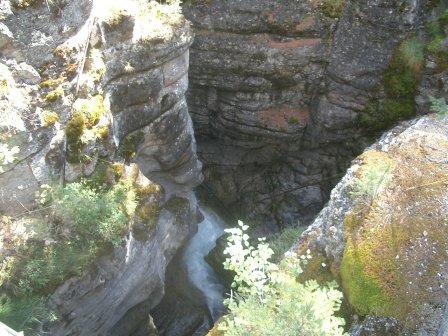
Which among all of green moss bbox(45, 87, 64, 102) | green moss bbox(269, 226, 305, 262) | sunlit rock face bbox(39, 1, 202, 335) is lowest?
green moss bbox(269, 226, 305, 262)

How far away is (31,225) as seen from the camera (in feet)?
21.3

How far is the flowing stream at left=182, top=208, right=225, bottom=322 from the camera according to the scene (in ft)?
42.3

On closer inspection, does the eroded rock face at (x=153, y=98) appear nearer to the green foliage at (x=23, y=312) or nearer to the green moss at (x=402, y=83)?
the green foliage at (x=23, y=312)

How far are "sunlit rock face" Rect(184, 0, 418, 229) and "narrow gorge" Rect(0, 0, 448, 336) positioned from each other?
45 millimetres

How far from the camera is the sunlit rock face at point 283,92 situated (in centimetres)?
1099

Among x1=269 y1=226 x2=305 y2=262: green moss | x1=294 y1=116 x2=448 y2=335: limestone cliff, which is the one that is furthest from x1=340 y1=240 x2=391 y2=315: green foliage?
x1=269 y1=226 x2=305 y2=262: green moss

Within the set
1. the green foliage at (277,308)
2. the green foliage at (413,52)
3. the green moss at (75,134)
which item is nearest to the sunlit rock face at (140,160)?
the green moss at (75,134)

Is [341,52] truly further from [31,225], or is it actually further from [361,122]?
[31,225]

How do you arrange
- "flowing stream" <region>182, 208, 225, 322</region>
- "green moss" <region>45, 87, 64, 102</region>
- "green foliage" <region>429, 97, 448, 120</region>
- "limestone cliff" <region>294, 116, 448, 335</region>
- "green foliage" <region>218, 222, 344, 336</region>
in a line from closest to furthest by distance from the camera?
"green foliage" <region>218, 222, 344, 336</region> → "limestone cliff" <region>294, 116, 448, 335</region> → "green moss" <region>45, 87, 64, 102</region> → "green foliage" <region>429, 97, 448, 120</region> → "flowing stream" <region>182, 208, 225, 322</region>

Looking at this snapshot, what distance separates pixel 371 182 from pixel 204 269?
26.8 feet

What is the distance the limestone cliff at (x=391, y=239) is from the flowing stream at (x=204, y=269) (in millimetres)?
6771

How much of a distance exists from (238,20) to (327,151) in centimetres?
510

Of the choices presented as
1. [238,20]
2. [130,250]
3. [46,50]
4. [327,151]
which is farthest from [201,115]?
[46,50]

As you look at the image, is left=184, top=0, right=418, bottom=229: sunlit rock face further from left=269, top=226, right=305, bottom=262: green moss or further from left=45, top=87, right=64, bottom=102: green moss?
left=45, top=87, right=64, bottom=102: green moss
